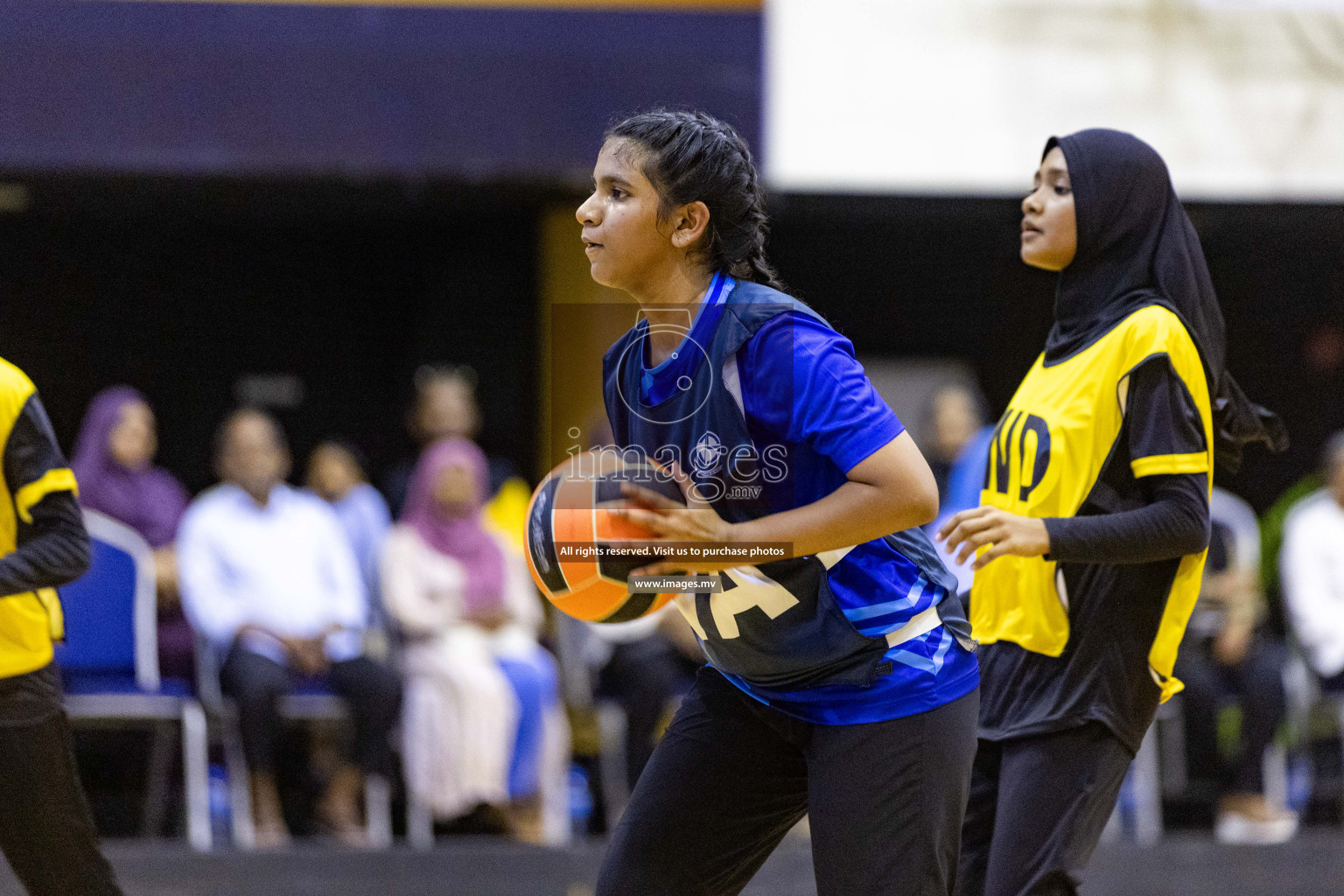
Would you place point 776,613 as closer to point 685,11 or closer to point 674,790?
point 674,790

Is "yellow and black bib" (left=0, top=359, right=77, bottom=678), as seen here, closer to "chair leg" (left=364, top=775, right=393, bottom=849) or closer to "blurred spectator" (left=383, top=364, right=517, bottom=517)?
"chair leg" (left=364, top=775, right=393, bottom=849)

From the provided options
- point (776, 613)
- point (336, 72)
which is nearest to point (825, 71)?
point (336, 72)

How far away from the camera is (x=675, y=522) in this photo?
190cm

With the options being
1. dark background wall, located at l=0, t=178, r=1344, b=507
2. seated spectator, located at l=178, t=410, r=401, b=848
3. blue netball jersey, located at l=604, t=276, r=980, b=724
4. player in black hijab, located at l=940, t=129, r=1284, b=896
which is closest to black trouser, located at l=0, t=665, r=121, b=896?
blue netball jersey, located at l=604, t=276, r=980, b=724

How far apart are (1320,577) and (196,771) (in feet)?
15.8

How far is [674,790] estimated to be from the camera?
223cm

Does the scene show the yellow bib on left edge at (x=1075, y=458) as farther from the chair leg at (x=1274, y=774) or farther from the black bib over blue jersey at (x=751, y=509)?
the chair leg at (x=1274, y=774)

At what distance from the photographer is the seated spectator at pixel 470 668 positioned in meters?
5.68

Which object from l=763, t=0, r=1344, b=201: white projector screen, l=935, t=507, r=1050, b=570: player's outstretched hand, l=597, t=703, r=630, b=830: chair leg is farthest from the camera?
l=763, t=0, r=1344, b=201: white projector screen

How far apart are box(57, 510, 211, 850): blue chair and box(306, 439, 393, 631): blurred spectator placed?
97 centimetres

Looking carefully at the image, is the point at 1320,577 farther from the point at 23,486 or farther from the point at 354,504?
the point at 23,486

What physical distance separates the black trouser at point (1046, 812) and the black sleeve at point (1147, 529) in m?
0.36

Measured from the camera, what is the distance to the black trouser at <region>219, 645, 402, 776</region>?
5551mm

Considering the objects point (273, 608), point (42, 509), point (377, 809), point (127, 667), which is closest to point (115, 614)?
point (127, 667)
